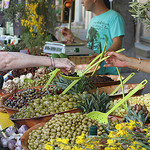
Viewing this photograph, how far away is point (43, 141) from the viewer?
5.35ft

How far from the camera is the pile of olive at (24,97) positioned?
7.24 ft

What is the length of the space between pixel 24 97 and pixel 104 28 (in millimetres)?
1837

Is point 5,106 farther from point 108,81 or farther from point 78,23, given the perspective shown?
point 78,23

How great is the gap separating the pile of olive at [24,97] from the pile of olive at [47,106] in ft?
0.47

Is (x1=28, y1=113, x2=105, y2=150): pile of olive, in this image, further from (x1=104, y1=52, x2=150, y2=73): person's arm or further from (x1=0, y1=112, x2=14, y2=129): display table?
(x1=104, y1=52, x2=150, y2=73): person's arm

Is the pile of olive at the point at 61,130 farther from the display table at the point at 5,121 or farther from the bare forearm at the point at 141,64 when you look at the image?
the bare forearm at the point at 141,64

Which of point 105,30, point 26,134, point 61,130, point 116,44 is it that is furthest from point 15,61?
point 105,30

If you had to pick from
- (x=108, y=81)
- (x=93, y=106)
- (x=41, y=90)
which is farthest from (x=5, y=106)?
(x=108, y=81)

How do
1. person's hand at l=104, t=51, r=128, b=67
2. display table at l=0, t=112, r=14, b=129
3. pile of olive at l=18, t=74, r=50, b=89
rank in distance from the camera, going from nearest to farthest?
display table at l=0, t=112, r=14, b=129 < person's hand at l=104, t=51, r=128, b=67 < pile of olive at l=18, t=74, r=50, b=89

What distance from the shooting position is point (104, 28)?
11.8 ft

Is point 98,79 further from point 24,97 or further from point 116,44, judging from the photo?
point 24,97

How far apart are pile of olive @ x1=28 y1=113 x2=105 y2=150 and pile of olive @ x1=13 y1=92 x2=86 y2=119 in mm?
222

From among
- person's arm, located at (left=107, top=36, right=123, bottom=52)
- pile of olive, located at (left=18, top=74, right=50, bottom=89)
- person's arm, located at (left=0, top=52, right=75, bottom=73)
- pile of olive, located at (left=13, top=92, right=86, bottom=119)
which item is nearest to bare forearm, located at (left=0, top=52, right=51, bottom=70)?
person's arm, located at (left=0, top=52, right=75, bottom=73)

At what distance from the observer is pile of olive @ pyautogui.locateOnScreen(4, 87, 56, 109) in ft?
7.24
